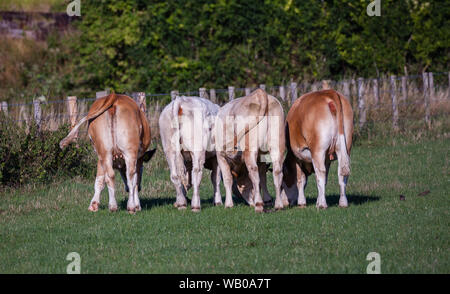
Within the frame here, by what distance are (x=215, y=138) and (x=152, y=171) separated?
5.36 metres

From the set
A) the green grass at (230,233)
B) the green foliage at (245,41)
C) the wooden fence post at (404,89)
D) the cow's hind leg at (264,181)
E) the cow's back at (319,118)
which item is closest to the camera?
the green grass at (230,233)

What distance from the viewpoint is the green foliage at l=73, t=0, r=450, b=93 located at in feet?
80.8

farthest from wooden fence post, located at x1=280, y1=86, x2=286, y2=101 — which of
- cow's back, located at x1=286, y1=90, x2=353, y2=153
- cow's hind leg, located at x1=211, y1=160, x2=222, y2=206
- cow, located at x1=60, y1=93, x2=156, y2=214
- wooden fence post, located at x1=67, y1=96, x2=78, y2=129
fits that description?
cow, located at x1=60, y1=93, x2=156, y2=214

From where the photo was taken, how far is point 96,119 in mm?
11031

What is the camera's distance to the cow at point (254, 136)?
36.0ft

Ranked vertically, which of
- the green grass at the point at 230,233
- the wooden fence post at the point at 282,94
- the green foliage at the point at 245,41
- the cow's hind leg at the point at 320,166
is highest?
the green foliage at the point at 245,41

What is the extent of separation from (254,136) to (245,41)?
49.0 ft

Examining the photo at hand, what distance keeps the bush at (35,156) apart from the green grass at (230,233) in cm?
44

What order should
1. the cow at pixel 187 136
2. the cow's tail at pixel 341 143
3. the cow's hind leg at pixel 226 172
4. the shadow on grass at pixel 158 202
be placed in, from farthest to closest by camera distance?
the shadow on grass at pixel 158 202, the cow's hind leg at pixel 226 172, the cow at pixel 187 136, the cow's tail at pixel 341 143

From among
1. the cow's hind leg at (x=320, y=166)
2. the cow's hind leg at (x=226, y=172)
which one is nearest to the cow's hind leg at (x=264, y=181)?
the cow's hind leg at (x=226, y=172)

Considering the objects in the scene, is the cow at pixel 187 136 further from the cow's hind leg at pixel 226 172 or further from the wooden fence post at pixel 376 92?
the wooden fence post at pixel 376 92
